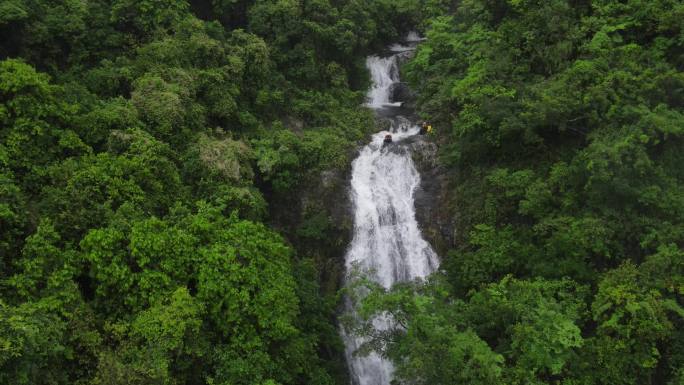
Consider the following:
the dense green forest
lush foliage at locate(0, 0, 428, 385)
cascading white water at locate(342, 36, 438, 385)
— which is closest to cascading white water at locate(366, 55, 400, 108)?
cascading white water at locate(342, 36, 438, 385)

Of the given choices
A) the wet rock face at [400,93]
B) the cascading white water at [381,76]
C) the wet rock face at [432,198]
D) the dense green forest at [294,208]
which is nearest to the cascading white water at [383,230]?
the wet rock face at [432,198]

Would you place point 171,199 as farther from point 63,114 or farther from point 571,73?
point 571,73

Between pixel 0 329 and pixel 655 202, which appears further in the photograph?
pixel 655 202

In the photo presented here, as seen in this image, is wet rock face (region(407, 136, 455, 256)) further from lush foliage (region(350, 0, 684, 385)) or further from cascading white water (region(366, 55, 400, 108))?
cascading white water (region(366, 55, 400, 108))

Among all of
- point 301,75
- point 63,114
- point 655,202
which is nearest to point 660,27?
point 655,202

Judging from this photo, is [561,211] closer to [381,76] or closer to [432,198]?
[432,198]

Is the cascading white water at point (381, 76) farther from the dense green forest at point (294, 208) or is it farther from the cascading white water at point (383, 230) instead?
the dense green forest at point (294, 208)

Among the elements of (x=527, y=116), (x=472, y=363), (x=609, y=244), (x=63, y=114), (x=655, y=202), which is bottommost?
(x=472, y=363)

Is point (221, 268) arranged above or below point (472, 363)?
above
